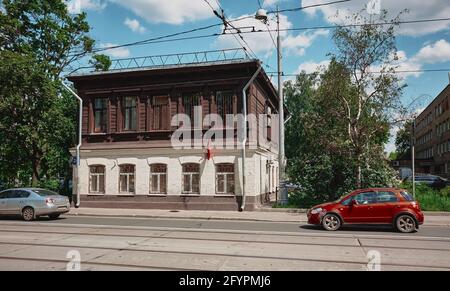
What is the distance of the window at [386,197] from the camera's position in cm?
1356

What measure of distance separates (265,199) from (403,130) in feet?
27.6

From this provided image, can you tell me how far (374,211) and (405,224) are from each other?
1.03 meters

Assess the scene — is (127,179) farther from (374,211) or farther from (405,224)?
(405,224)

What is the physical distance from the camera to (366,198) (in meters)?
13.8

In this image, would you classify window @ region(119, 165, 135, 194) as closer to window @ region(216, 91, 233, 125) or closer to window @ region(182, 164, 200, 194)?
window @ region(182, 164, 200, 194)

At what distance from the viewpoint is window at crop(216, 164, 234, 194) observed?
68.8 ft

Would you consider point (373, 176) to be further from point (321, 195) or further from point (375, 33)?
point (375, 33)

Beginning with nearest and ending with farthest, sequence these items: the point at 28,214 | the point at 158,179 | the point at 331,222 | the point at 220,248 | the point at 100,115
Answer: the point at 220,248 → the point at 331,222 → the point at 28,214 → the point at 158,179 → the point at 100,115

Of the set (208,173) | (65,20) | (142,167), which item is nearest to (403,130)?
(208,173)

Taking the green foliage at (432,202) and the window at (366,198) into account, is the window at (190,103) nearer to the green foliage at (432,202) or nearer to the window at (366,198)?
the window at (366,198)

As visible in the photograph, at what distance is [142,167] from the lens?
2233 centimetres

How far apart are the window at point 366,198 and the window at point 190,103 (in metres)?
10.6

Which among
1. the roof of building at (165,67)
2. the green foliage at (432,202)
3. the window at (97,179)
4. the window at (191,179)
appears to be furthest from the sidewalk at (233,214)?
the roof of building at (165,67)

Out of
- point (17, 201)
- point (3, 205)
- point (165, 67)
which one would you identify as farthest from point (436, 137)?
point (3, 205)
